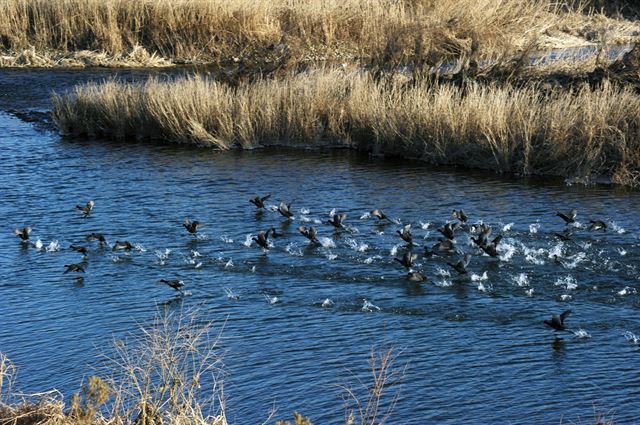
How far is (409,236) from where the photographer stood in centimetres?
1405

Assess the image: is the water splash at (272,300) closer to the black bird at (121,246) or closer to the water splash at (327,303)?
the water splash at (327,303)

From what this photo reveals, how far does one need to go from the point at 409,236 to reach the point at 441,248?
0.56m

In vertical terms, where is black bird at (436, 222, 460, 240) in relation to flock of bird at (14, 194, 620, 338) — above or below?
above

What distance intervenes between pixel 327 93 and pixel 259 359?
11.3 metres

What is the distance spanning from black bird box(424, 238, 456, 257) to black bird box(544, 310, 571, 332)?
2.92 metres

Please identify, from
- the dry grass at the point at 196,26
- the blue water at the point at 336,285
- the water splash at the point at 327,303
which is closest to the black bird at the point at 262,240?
the blue water at the point at 336,285

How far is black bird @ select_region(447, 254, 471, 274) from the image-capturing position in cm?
1292

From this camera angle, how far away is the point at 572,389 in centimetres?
976

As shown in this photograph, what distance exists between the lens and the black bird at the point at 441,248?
13.7 m

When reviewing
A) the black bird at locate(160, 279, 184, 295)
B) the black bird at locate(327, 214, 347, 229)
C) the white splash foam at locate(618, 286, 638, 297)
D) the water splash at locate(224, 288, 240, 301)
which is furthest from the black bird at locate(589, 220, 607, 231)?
the black bird at locate(160, 279, 184, 295)

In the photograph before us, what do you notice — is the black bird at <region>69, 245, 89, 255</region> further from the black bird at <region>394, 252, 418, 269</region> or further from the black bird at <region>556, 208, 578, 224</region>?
the black bird at <region>556, 208, 578, 224</region>

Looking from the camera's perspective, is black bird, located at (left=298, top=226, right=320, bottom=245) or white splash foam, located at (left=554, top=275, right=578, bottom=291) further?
black bird, located at (left=298, top=226, right=320, bottom=245)

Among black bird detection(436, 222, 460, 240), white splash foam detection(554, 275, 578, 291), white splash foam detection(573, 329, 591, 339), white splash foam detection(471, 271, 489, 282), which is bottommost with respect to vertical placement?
white splash foam detection(471, 271, 489, 282)

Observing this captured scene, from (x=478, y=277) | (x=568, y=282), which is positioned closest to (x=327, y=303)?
(x=478, y=277)
